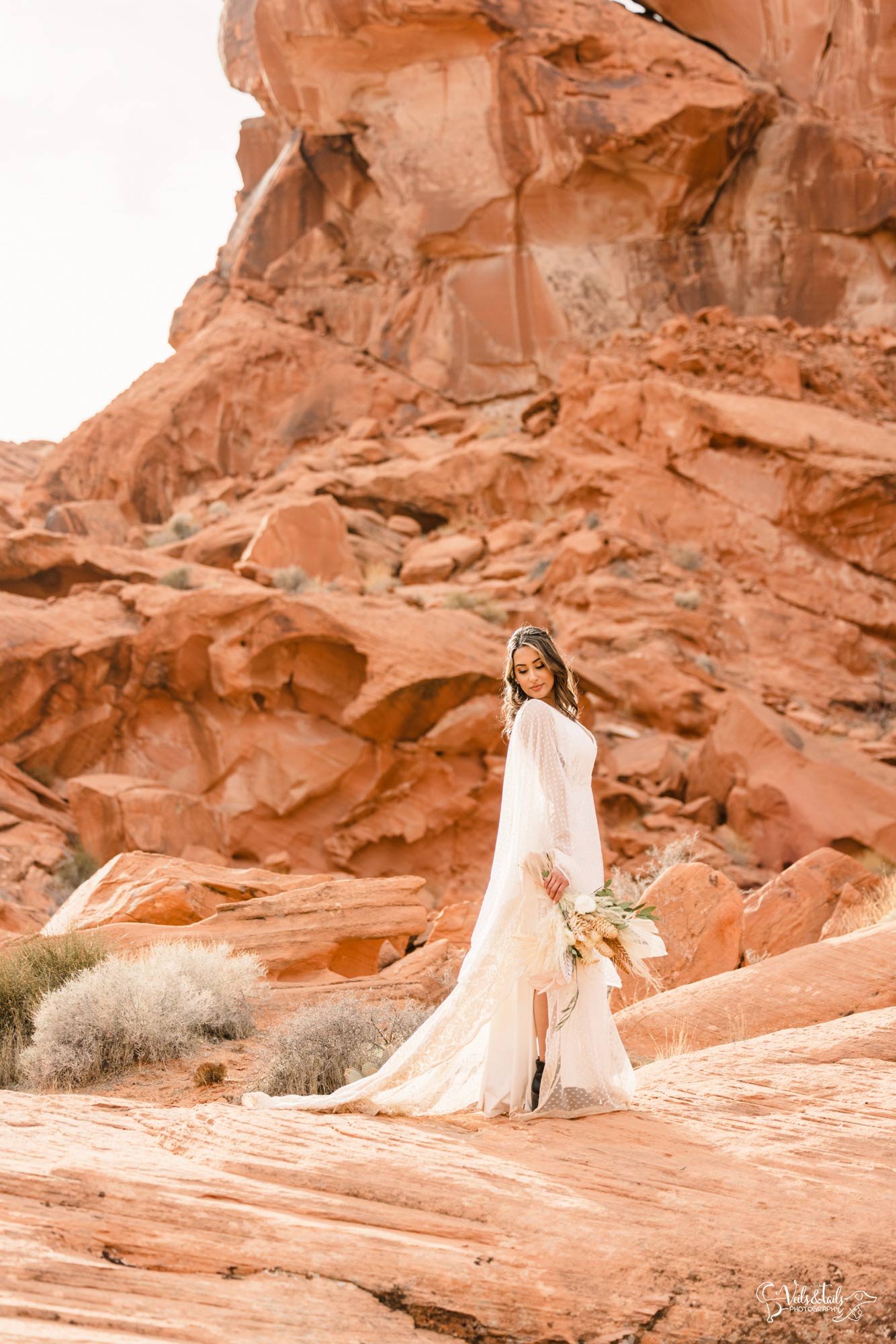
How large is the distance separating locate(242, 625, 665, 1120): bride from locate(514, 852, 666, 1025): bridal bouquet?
0.13 feet

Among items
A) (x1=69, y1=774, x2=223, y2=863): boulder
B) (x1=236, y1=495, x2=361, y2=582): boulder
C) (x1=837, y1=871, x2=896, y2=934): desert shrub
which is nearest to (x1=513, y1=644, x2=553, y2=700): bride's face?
(x1=837, y1=871, x2=896, y2=934): desert shrub

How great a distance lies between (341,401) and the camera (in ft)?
79.7

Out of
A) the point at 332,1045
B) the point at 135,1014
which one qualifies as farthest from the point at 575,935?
the point at 135,1014

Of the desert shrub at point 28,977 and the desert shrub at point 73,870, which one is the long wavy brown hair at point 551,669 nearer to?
the desert shrub at point 28,977

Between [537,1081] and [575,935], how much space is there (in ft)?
2.08

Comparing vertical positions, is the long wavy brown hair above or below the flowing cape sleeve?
above

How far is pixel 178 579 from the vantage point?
1584 centimetres

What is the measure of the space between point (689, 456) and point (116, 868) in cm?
1183

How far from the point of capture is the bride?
4.38 metres

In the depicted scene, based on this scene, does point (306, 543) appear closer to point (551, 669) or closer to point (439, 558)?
point (439, 558)
